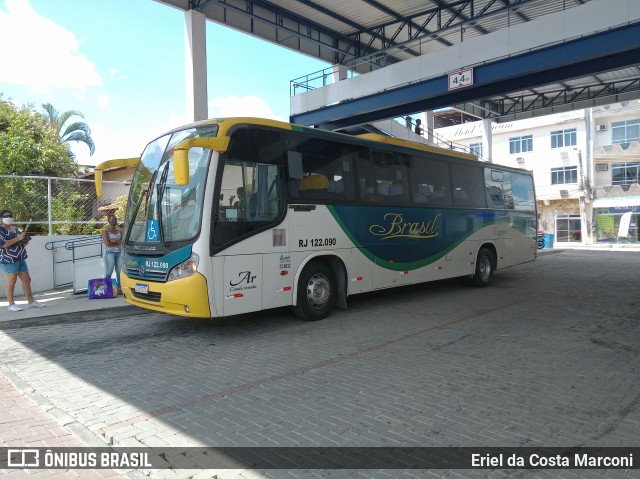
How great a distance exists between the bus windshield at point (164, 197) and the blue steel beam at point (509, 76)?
10.3 m

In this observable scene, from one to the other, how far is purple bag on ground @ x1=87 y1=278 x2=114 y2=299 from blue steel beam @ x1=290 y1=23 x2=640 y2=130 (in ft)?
35.6

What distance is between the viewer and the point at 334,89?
18.0 m

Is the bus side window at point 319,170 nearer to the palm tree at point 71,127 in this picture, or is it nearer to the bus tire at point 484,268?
the bus tire at point 484,268

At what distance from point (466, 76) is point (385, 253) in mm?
7855

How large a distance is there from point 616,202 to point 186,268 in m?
39.9

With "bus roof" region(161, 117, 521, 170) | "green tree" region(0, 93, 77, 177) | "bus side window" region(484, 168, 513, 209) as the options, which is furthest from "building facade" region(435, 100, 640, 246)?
"green tree" region(0, 93, 77, 177)

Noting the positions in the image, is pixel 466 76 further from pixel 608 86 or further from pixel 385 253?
pixel 608 86

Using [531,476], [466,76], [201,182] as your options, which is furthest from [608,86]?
[531,476]

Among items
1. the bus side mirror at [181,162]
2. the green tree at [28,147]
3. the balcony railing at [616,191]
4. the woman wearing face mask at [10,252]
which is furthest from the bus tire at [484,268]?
the balcony railing at [616,191]

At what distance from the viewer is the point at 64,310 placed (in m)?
9.02

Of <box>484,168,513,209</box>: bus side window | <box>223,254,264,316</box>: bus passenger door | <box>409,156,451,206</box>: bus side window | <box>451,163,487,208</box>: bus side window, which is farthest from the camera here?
<box>484,168,513,209</box>: bus side window

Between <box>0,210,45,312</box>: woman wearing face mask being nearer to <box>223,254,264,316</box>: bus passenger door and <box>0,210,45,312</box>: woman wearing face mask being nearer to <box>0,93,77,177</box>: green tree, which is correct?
<box>223,254,264,316</box>: bus passenger door

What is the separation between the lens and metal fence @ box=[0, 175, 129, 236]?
1163 cm

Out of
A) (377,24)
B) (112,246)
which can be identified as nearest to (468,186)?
(112,246)
